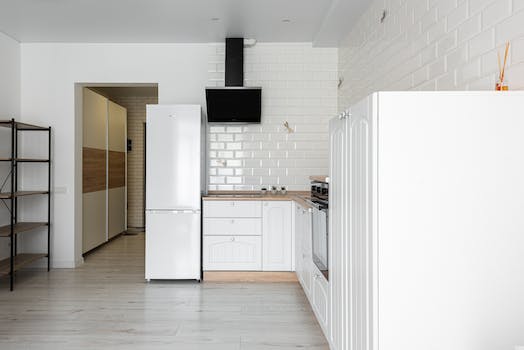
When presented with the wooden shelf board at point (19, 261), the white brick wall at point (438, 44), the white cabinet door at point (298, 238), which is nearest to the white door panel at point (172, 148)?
the white cabinet door at point (298, 238)

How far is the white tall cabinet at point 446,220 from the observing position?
146cm

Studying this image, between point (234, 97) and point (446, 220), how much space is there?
361cm

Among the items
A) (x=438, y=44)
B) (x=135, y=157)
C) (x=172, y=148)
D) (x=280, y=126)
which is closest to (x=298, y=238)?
(x=280, y=126)

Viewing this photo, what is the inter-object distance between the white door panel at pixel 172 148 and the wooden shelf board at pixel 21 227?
→ 4.51 feet

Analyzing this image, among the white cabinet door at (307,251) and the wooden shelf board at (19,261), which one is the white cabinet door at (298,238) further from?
the wooden shelf board at (19,261)

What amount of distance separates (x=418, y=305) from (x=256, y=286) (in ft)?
9.84

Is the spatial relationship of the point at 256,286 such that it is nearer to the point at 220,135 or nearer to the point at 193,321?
the point at 193,321

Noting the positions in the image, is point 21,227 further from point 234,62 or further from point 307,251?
point 307,251

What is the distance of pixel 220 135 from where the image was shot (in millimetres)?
5129

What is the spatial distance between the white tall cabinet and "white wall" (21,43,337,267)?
3641mm

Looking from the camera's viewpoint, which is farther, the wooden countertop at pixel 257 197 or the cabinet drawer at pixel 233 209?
the cabinet drawer at pixel 233 209

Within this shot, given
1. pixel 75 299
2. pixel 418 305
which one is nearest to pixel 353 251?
pixel 418 305

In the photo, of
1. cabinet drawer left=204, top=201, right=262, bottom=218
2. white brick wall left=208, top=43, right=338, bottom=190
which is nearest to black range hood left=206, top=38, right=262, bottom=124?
white brick wall left=208, top=43, right=338, bottom=190

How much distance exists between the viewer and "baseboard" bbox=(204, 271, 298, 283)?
452cm
